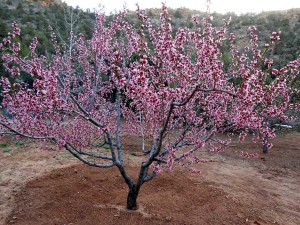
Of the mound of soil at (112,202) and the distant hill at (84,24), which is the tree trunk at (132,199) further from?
the distant hill at (84,24)

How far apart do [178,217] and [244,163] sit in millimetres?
5558

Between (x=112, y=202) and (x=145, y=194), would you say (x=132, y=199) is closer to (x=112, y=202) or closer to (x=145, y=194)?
(x=112, y=202)

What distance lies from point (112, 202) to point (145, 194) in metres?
0.85

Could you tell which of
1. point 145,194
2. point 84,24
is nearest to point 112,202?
point 145,194

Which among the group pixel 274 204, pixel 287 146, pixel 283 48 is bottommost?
pixel 287 146

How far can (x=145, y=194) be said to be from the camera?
6367mm

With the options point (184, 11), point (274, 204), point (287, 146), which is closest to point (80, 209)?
point (274, 204)

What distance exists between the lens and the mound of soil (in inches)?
204

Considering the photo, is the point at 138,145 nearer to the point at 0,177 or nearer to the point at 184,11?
the point at 0,177

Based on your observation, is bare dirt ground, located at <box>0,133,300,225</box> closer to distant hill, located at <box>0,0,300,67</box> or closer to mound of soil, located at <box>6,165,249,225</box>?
mound of soil, located at <box>6,165,249,225</box>

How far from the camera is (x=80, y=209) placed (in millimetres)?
5477

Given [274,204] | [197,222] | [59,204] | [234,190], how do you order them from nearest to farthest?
[197,222], [59,204], [274,204], [234,190]

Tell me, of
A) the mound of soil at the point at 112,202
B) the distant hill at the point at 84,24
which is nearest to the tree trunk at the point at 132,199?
the mound of soil at the point at 112,202

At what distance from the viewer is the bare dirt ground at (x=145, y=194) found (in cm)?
530
